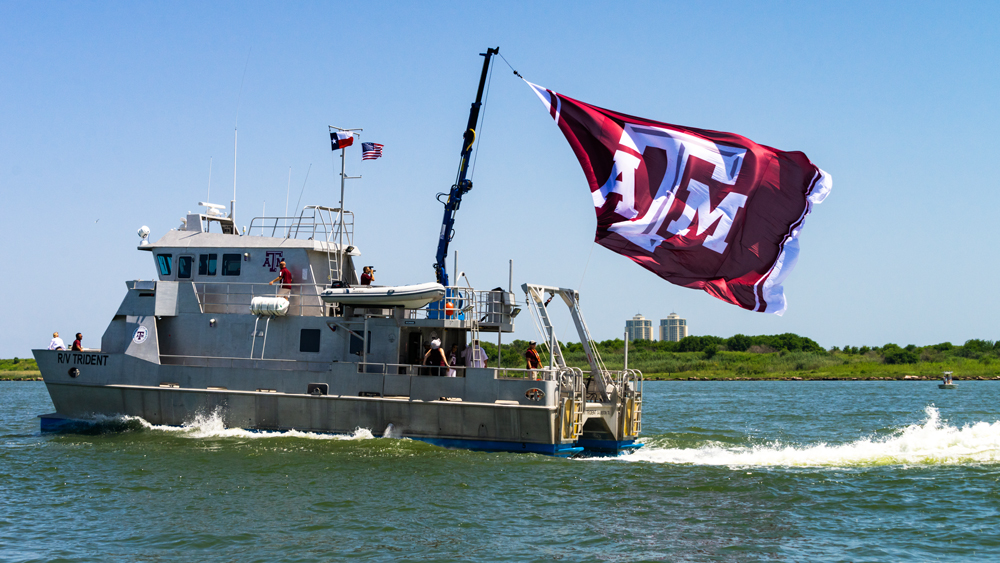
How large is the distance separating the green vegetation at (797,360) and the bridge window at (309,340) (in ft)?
158

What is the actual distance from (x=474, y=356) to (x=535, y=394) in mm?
2489

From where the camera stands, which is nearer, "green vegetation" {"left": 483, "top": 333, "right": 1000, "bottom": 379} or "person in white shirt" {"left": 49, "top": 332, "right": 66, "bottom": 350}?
"person in white shirt" {"left": 49, "top": 332, "right": 66, "bottom": 350}

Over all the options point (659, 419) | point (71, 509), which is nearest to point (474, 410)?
point (71, 509)

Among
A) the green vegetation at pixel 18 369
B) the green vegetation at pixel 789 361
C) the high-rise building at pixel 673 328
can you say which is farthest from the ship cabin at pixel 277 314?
the high-rise building at pixel 673 328

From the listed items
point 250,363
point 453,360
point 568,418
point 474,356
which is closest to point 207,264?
point 250,363

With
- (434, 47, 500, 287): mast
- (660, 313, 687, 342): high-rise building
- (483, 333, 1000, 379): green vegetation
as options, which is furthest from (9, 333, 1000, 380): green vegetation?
(660, 313, 687, 342): high-rise building

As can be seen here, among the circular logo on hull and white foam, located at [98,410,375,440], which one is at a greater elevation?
the circular logo on hull

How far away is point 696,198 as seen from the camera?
47.4 feet

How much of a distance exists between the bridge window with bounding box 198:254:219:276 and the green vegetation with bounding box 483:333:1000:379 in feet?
158

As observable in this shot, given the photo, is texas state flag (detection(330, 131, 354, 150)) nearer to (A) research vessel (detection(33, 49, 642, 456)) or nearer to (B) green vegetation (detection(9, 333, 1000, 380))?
(A) research vessel (detection(33, 49, 642, 456))

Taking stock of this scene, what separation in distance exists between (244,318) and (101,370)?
11.9 ft

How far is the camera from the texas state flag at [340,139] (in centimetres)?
2005

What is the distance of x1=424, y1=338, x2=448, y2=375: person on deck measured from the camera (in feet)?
56.9

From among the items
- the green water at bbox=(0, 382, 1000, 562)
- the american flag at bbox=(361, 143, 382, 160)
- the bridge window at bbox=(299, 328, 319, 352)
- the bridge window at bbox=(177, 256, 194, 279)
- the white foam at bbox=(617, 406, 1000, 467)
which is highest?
the american flag at bbox=(361, 143, 382, 160)
